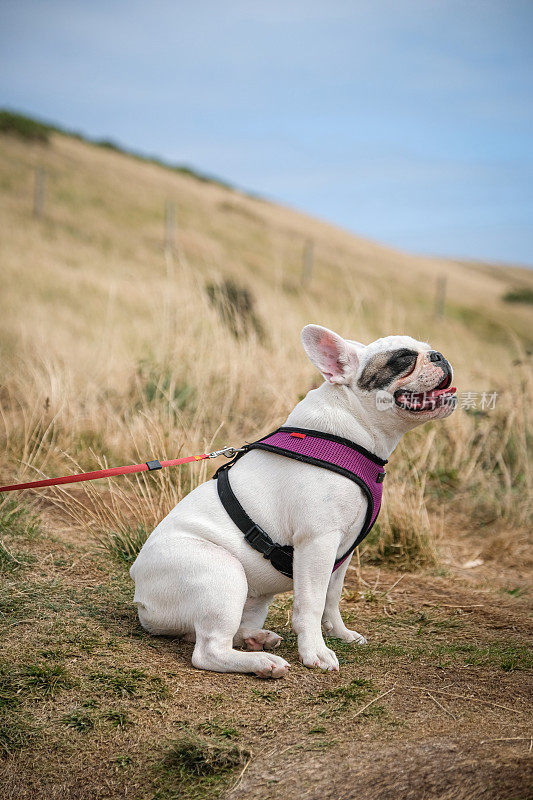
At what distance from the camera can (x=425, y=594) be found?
4074mm

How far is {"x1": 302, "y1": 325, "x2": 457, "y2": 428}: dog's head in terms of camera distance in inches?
110

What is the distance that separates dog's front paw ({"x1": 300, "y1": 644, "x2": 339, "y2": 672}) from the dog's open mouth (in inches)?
40.7

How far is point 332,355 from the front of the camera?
292 centimetres

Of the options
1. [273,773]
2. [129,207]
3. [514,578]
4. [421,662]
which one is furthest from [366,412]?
[129,207]

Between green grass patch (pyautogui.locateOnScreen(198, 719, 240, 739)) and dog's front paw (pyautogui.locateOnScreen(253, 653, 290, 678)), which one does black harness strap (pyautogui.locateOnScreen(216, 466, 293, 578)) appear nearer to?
dog's front paw (pyautogui.locateOnScreen(253, 653, 290, 678))

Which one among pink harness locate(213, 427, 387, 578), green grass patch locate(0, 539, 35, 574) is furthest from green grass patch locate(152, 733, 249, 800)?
green grass patch locate(0, 539, 35, 574)

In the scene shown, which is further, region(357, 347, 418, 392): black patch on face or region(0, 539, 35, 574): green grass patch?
region(0, 539, 35, 574): green grass patch

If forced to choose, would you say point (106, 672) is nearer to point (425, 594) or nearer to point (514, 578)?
point (425, 594)

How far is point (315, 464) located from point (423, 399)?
20.4 inches

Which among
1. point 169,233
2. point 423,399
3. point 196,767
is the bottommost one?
point 196,767

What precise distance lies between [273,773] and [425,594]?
6.97ft

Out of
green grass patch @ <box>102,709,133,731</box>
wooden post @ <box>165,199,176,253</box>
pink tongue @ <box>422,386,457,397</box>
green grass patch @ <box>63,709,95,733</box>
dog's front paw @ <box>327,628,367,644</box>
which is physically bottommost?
green grass patch @ <box>63,709,95,733</box>

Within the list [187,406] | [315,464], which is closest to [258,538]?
[315,464]

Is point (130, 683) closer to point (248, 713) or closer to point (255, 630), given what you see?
point (248, 713)
